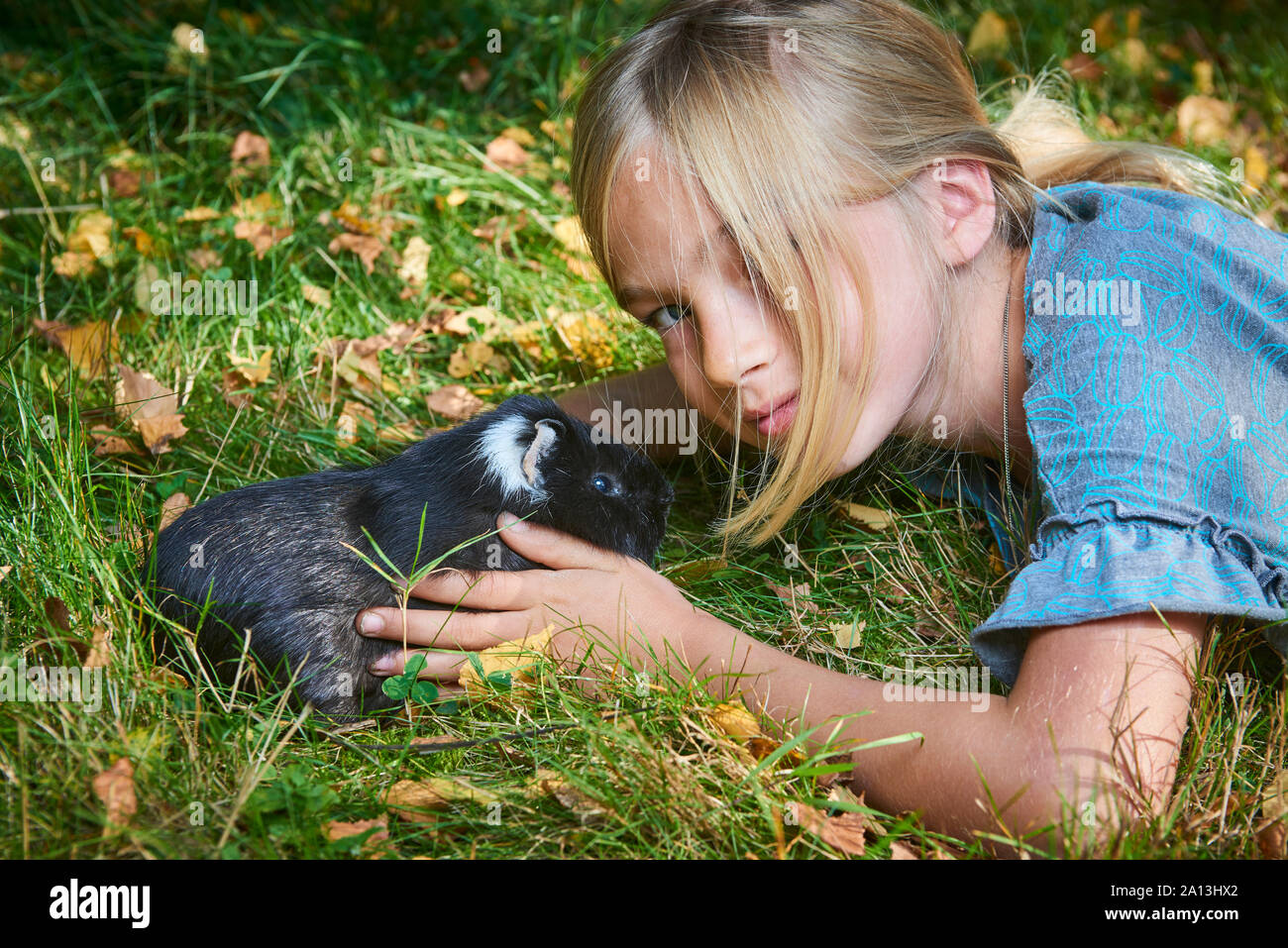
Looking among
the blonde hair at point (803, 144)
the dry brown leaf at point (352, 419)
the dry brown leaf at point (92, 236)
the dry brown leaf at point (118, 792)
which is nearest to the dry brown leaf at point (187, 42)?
the dry brown leaf at point (92, 236)

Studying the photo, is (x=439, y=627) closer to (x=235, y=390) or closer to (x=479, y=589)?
(x=479, y=589)

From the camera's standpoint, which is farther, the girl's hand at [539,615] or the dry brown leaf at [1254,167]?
the dry brown leaf at [1254,167]

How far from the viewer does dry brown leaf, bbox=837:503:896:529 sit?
10.8 feet

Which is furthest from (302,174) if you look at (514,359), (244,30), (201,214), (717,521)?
(717,521)

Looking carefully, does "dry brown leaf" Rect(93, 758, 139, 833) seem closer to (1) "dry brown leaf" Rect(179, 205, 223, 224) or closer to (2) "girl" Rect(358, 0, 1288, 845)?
(2) "girl" Rect(358, 0, 1288, 845)

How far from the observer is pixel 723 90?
2.67 meters

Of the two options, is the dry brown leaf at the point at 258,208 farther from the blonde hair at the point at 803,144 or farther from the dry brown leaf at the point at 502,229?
the blonde hair at the point at 803,144

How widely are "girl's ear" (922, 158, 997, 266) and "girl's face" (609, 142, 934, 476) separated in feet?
0.52

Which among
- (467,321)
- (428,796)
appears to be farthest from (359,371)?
(428,796)

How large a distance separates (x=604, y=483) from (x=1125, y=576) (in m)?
1.39

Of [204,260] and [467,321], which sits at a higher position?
[204,260]

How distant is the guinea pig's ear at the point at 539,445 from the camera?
2787 mm

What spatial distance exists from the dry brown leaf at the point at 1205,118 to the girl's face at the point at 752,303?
354 centimetres

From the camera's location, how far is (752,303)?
8.68 feet
